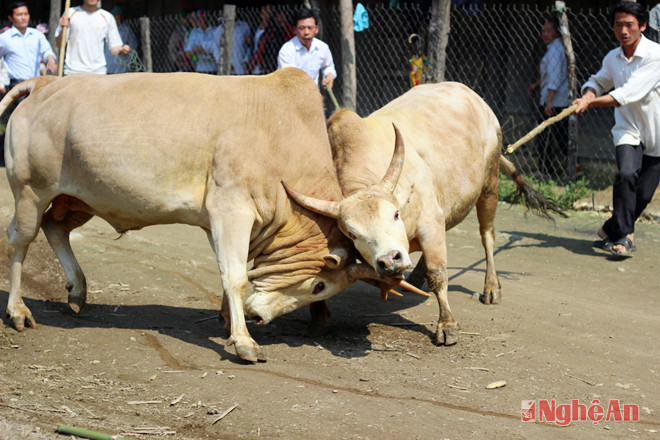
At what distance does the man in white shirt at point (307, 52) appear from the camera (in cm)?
880

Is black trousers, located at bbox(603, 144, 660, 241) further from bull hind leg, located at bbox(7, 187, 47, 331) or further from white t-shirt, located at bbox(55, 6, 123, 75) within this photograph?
white t-shirt, located at bbox(55, 6, 123, 75)

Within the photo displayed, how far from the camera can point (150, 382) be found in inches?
167

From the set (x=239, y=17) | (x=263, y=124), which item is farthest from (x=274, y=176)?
(x=239, y=17)

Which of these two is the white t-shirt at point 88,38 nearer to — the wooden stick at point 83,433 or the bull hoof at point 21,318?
the bull hoof at point 21,318

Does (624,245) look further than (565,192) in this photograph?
No

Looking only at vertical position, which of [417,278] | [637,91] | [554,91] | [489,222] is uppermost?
[637,91]

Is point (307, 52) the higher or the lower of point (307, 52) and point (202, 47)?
the higher

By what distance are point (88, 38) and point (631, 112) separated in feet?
19.6

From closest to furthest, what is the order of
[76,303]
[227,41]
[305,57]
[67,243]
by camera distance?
1. [76,303]
2. [67,243]
3. [305,57]
4. [227,41]

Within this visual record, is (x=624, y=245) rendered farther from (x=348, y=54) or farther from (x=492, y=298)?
(x=348, y=54)

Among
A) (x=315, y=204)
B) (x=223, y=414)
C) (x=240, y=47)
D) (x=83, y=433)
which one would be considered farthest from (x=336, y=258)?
(x=240, y=47)

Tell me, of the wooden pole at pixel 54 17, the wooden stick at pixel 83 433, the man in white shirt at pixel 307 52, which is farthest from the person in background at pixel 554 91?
the wooden stick at pixel 83 433

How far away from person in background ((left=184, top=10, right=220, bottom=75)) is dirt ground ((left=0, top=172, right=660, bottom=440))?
5.05 metres

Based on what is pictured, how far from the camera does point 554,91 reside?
974 centimetres
